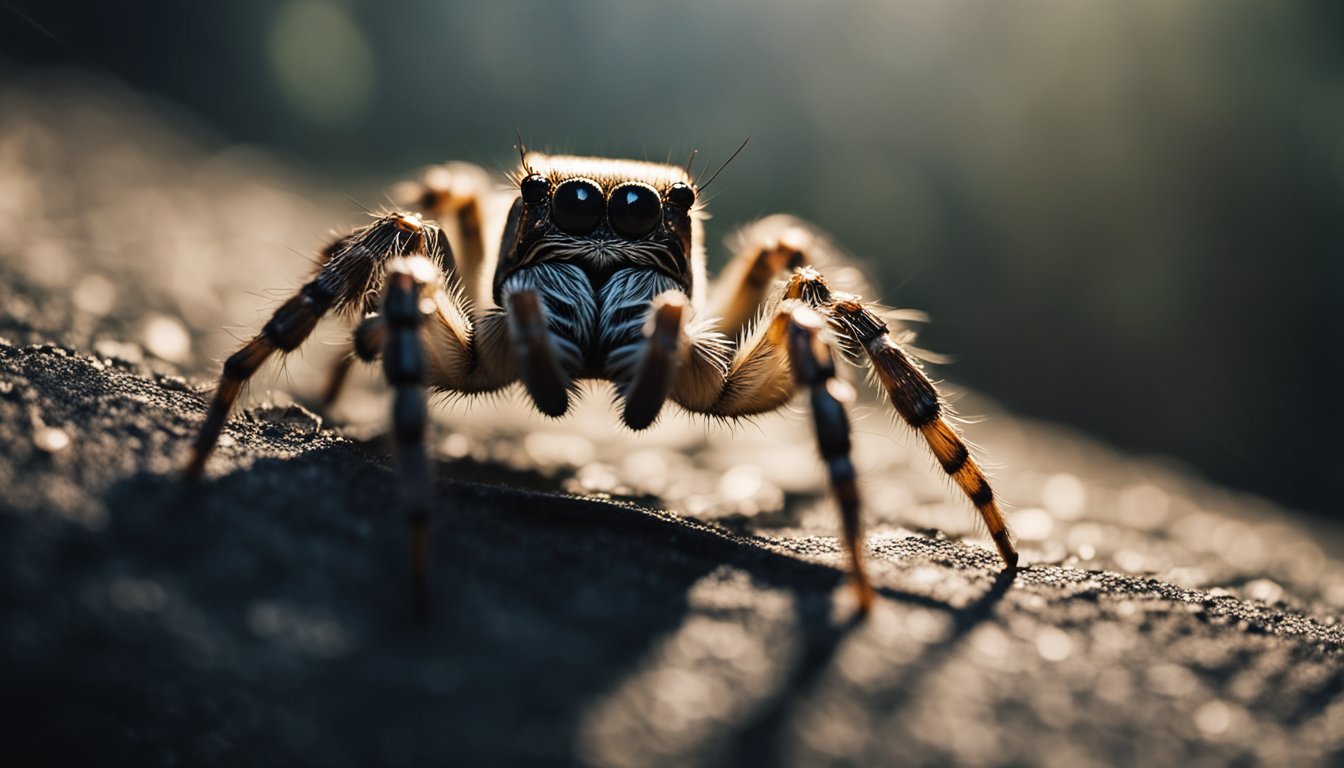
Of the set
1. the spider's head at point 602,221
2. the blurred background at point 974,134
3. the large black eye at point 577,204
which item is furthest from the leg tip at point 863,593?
the blurred background at point 974,134

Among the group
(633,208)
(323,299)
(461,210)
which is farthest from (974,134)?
(323,299)

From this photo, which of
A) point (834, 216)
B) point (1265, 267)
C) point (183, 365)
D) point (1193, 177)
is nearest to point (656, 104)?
point (834, 216)

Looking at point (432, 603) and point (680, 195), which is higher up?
point (680, 195)

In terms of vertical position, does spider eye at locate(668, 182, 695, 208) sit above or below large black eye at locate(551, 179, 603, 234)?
above

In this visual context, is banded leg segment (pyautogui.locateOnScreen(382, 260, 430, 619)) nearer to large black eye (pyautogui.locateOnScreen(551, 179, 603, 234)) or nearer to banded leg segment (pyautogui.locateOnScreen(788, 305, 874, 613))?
large black eye (pyautogui.locateOnScreen(551, 179, 603, 234))

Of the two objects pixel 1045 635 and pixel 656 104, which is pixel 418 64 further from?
pixel 1045 635

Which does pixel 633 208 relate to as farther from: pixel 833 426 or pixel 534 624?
pixel 534 624

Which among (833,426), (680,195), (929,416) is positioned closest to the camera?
(833,426)

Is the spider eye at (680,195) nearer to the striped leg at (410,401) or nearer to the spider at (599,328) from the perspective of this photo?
the spider at (599,328)

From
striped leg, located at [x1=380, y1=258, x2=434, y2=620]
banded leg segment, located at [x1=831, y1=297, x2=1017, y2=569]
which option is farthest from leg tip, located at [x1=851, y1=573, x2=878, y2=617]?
striped leg, located at [x1=380, y1=258, x2=434, y2=620]
